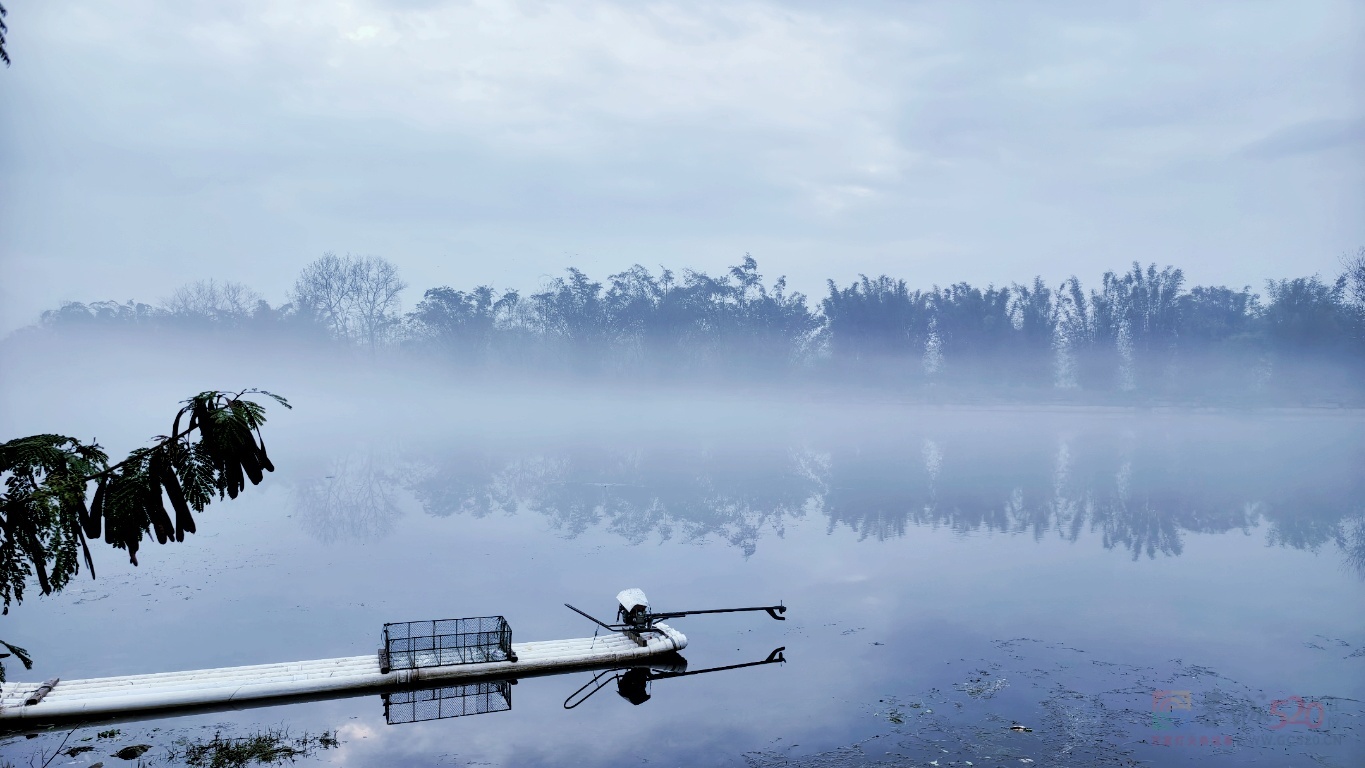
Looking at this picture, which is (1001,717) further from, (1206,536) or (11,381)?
(11,381)

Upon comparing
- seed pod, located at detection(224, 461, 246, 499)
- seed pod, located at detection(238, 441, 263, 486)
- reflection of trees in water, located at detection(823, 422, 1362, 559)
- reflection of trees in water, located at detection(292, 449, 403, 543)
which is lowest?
reflection of trees in water, located at detection(823, 422, 1362, 559)

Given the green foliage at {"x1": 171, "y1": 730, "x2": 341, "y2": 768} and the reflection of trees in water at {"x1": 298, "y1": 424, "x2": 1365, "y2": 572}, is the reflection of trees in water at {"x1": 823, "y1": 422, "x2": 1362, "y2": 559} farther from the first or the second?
the green foliage at {"x1": 171, "y1": 730, "x2": 341, "y2": 768}

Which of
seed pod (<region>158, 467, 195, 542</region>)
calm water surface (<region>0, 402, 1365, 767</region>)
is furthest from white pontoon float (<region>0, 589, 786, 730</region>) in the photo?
seed pod (<region>158, 467, 195, 542</region>)

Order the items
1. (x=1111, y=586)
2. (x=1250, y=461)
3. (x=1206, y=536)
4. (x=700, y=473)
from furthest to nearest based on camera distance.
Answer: (x=1250, y=461)
(x=700, y=473)
(x=1206, y=536)
(x=1111, y=586)

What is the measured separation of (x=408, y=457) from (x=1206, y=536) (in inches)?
1743

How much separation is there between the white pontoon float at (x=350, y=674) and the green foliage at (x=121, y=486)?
785cm

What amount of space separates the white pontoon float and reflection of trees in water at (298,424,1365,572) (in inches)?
519

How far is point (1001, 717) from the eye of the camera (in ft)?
48.8

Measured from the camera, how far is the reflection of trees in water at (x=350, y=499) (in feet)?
108

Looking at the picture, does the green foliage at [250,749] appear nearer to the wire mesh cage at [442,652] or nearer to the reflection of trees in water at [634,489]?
the wire mesh cage at [442,652]

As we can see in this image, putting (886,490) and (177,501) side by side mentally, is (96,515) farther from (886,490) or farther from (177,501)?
(886,490)

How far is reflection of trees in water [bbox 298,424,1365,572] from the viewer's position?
112 ft

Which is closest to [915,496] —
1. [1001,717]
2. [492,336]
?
[1001,717]

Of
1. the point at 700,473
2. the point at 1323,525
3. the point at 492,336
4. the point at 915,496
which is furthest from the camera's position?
the point at 492,336
